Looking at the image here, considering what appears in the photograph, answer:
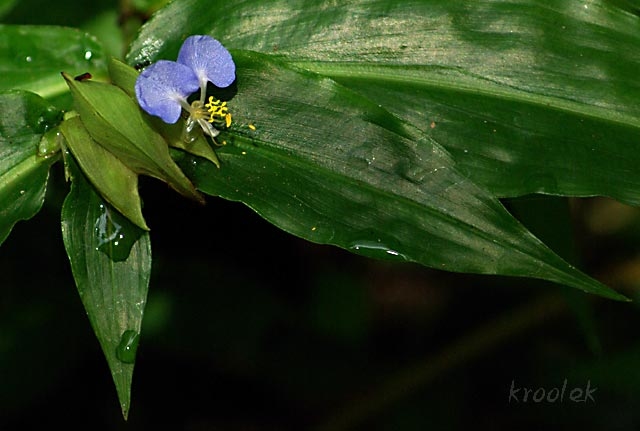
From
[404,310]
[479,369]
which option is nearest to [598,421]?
[479,369]

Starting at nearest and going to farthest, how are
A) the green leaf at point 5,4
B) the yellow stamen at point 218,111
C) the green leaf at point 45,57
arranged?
1. the yellow stamen at point 218,111
2. the green leaf at point 45,57
3. the green leaf at point 5,4

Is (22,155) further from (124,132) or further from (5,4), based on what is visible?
(5,4)

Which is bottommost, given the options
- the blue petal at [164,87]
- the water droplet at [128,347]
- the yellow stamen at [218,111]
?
the water droplet at [128,347]

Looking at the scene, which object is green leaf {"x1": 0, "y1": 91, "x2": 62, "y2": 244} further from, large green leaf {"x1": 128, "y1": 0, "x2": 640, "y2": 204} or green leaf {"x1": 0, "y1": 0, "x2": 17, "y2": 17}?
green leaf {"x1": 0, "y1": 0, "x2": 17, "y2": 17}

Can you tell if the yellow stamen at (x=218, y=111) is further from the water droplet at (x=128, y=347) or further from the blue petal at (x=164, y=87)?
the water droplet at (x=128, y=347)

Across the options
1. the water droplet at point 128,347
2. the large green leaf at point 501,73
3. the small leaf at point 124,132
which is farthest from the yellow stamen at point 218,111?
the water droplet at point 128,347

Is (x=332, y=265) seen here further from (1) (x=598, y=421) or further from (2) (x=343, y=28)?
A: (2) (x=343, y=28)

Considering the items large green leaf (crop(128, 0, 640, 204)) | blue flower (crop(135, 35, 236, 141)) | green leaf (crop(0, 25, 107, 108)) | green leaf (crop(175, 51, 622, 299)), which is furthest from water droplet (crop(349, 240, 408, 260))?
green leaf (crop(0, 25, 107, 108))
